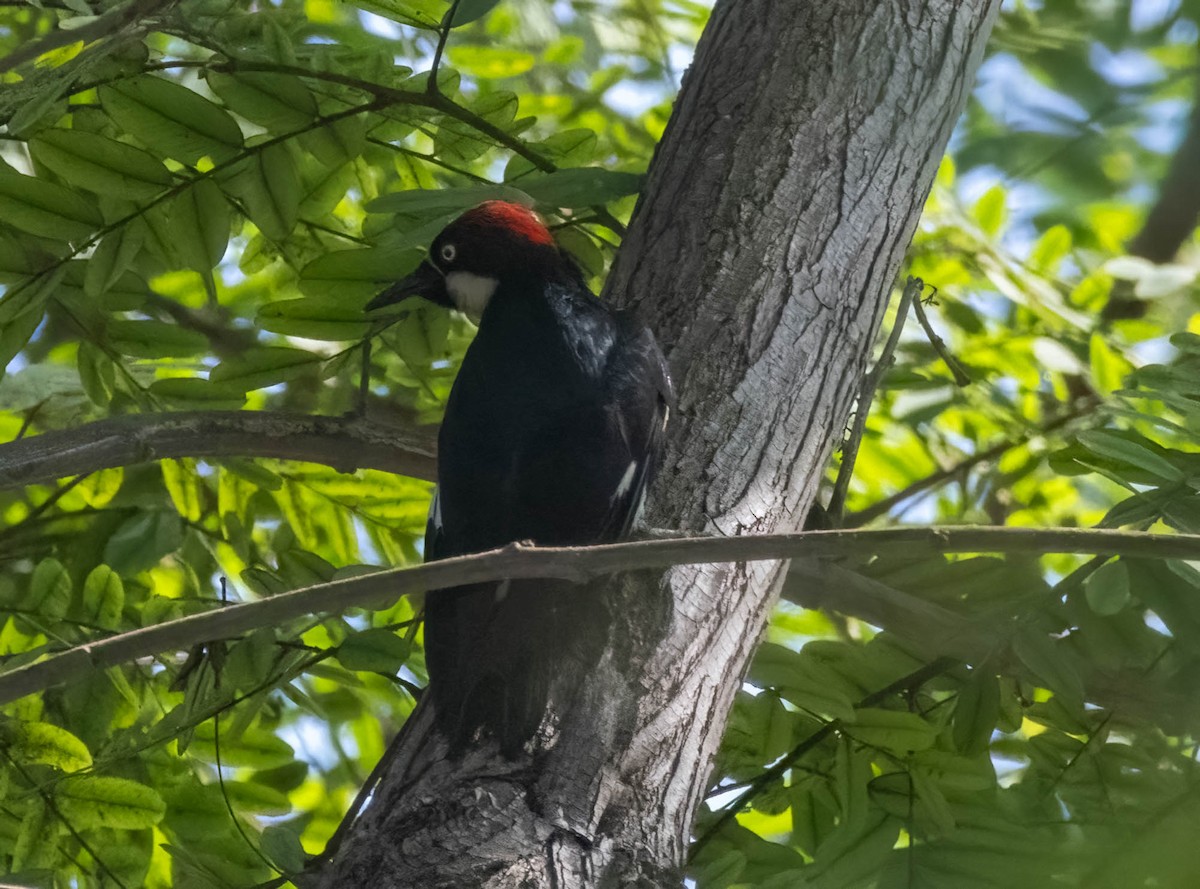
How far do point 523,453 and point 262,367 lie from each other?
75cm

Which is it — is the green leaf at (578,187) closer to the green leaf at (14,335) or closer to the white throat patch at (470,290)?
the white throat patch at (470,290)

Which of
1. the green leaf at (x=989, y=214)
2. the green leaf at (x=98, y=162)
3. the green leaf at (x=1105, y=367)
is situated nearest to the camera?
the green leaf at (x=98, y=162)

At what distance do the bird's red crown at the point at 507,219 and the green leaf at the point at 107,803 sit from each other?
127cm

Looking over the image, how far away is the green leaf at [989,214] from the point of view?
340 cm

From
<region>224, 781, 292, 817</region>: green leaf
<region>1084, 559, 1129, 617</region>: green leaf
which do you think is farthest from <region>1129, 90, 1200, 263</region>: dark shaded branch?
<region>224, 781, 292, 817</region>: green leaf

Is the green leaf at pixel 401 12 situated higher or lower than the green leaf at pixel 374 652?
higher

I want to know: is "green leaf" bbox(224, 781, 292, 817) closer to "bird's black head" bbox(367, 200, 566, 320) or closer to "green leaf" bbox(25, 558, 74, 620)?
"green leaf" bbox(25, 558, 74, 620)

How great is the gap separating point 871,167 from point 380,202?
0.99 metres

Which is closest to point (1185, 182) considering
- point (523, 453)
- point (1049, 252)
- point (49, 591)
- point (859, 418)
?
point (523, 453)

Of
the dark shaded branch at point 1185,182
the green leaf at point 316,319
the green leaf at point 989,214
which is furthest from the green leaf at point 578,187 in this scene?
the dark shaded branch at point 1185,182

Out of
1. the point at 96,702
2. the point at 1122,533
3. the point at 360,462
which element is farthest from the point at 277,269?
the point at 1122,533

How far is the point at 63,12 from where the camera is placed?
9.02ft

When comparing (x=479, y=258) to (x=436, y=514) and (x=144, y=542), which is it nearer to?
(x=436, y=514)

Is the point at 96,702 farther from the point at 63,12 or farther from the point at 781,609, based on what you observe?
the point at 781,609
